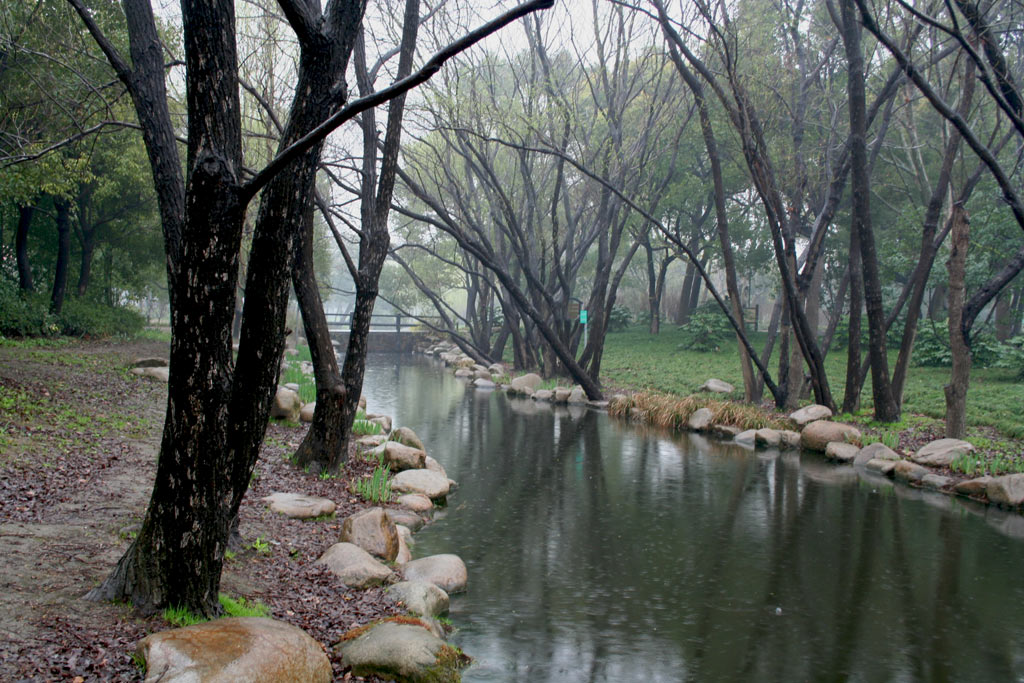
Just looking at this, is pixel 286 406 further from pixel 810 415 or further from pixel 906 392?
pixel 906 392

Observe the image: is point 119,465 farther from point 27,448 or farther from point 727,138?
point 727,138

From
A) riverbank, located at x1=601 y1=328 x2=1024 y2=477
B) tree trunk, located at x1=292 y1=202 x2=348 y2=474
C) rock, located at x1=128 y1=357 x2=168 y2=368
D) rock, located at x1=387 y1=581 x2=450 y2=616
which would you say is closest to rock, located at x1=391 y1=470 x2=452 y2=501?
tree trunk, located at x1=292 y1=202 x2=348 y2=474

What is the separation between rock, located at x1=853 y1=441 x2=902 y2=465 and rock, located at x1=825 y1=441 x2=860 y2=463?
97 millimetres

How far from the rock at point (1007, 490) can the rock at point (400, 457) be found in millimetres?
6356

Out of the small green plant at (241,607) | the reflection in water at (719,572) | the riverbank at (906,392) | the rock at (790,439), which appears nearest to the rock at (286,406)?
the reflection in water at (719,572)

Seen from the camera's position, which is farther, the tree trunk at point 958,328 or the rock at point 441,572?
the tree trunk at point 958,328

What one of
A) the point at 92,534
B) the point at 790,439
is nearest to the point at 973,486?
the point at 790,439

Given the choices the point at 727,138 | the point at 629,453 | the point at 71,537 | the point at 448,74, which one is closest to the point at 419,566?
the point at 71,537

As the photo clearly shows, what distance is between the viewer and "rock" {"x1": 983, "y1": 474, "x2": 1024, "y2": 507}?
8.15m

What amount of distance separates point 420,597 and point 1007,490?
6.88 meters

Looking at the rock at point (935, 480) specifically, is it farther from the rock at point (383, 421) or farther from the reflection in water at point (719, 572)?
the rock at point (383, 421)

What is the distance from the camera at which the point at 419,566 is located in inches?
215

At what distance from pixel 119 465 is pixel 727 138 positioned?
19.3 m

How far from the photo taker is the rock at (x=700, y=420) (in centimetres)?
1311
